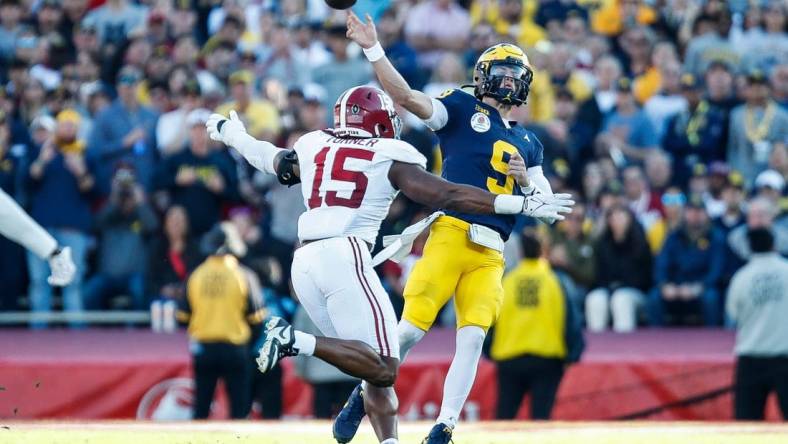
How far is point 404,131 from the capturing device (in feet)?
51.3

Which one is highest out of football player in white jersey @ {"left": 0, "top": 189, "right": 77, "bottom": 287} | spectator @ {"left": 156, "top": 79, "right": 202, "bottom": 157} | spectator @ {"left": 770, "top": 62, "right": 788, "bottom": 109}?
spectator @ {"left": 770, "top": 62, "right": 788, "bottom": 109}

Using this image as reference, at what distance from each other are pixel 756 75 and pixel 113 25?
722 centimetres

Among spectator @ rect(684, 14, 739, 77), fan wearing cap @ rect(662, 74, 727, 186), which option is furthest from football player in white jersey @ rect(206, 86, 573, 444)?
spectator @ rect(684, 14, 739, 77)

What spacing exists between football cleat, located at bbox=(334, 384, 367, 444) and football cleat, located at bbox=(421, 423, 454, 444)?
0.44 m

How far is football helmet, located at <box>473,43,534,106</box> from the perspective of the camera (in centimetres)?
969

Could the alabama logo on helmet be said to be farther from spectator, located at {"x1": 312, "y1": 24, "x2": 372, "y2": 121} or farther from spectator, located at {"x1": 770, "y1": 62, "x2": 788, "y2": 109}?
spectator, located at {"x1": 770, "y1": 62, "x2": 788, "y2": 109}

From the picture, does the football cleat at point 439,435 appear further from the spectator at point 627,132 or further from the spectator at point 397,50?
the spectator at point 397,50

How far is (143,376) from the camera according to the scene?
46.2 feet

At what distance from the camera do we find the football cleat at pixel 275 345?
8445mm

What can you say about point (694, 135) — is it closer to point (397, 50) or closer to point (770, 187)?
point (770, 187)

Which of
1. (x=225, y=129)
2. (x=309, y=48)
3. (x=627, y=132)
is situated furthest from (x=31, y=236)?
(x=627, y=132)

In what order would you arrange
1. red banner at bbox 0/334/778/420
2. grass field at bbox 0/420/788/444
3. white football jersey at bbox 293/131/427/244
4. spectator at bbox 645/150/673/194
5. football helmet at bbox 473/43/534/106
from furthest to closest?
spectator at bbox 645/150/673/194, red banner at bbox 0/334/778/420, grass field at bbox 0/420/788/444, football helmet at bbox 473/43/534/106, white football jersey at bbox 293/131/427/244

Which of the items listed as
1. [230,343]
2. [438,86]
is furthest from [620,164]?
[230,343]

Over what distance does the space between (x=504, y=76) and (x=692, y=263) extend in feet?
20.2
